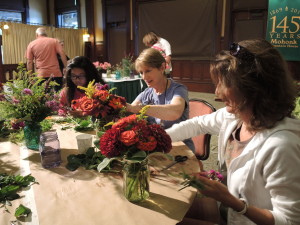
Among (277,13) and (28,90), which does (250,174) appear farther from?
(277,13)

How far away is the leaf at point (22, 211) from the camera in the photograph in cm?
87

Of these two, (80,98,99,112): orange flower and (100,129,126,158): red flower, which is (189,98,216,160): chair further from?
(100,129,126,158): red flower

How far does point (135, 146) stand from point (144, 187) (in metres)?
0.18

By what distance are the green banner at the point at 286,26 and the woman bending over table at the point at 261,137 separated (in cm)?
508

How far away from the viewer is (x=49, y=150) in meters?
1.25

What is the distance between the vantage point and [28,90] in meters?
1.24

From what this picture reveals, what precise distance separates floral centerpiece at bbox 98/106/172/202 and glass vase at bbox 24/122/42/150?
63 cm

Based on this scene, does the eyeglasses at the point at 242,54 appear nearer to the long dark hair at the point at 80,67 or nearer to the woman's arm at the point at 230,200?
the woman's arm at the point at 230,200

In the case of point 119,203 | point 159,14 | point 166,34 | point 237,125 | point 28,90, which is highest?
point 159,14

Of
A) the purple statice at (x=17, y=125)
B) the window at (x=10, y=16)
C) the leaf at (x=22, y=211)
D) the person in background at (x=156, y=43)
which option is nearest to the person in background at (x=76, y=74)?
the purple statice at (x=17, y=125)

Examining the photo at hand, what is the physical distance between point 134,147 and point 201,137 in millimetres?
1144

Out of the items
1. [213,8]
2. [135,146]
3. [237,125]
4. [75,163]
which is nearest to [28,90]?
[75,163]

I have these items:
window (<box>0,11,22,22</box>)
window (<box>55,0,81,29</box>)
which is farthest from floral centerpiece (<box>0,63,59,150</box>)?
window (<box>0,11,22,22</box>)

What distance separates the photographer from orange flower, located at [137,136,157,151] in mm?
885
